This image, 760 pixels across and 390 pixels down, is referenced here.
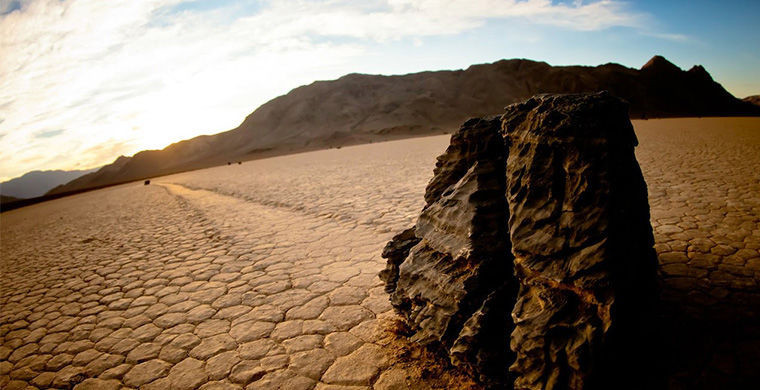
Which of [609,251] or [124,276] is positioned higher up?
[609,251]

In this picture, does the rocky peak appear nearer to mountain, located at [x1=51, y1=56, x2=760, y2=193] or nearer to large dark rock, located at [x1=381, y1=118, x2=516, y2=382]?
mountain, located at [x1=51, y1=56, x2=760, y2=193]

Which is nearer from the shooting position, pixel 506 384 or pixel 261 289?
pixel 506 384

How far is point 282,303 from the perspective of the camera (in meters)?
3.11

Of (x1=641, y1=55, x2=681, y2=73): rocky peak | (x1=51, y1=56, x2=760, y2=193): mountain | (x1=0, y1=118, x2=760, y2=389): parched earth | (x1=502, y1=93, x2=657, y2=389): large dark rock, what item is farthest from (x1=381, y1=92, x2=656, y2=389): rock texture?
(x1=641, y1=55, x2=681, y2=73): rocky peak

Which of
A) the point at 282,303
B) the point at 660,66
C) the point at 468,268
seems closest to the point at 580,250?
the point at 468,268

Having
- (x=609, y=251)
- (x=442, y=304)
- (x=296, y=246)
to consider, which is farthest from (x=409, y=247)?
(x=296, y=246)

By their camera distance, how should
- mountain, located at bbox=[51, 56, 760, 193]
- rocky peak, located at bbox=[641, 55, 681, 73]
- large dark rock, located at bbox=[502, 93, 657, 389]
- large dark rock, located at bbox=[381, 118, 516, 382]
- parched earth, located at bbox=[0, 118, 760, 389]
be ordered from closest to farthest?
1. large dark rock, located at bbox=[502, 93, 657, 389]
2. large dark rock, located at bbox=[381, 118, 516, 382]
3. parched earth, located at bbox=[0, 118, 760, 389]
4. mountain, located at bbox=[51, 56, 760, 193]
5. rocky peak, located at bbox=[641, 55, 681, 73]

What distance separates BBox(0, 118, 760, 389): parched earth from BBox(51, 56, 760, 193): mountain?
4554 centimetres

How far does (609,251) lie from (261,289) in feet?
10.2

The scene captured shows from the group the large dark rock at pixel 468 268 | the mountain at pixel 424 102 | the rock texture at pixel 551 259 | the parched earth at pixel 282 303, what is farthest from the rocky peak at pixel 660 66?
the rock texture at pixel 551 259

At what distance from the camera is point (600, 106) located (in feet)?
5.17

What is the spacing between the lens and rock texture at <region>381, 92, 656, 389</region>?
1426 mm

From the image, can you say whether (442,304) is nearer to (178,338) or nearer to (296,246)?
(178,338)

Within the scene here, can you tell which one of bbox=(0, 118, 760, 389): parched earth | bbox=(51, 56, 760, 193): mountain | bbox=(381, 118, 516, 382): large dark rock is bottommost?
bbox=(0, 118, 760, 389): parched earth
